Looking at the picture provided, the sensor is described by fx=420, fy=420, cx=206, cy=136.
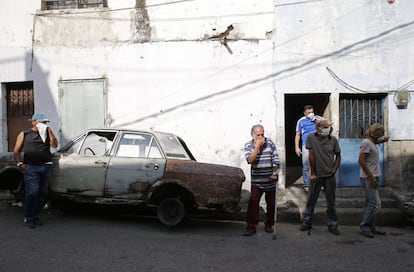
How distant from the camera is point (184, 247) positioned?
5.69 meters

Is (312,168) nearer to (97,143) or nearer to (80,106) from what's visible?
(97,143)

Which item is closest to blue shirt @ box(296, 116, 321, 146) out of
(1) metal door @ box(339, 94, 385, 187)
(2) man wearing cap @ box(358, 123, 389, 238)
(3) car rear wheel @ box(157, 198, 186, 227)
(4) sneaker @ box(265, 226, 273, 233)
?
(1) metal door @ box(339, 94, 385, 187)

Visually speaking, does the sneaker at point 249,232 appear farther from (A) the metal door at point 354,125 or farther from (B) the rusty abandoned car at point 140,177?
(A) the metal door at point 354,125

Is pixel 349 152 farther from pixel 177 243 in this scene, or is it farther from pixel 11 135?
pixel 11 135

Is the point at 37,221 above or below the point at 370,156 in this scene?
below

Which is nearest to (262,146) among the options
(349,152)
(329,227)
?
(329,227)

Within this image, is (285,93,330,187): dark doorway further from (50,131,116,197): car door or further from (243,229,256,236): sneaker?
(50,131,116,197): car door

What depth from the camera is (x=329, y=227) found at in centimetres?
669

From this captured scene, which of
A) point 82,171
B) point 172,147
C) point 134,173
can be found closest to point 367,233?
point 172,147

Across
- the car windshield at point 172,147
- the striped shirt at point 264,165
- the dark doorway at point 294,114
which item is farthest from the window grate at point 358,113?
the car windshield at point 172,147

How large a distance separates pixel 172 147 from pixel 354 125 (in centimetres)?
410

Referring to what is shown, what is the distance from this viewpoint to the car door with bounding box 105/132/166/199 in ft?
21.8

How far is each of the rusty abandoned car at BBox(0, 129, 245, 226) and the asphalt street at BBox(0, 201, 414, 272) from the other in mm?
445

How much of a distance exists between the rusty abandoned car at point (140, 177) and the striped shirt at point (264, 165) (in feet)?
0.92
